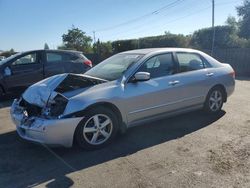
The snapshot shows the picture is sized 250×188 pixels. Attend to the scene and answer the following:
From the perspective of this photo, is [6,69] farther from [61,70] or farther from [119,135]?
[119,135]

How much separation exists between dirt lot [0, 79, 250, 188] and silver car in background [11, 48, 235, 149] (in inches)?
12.0

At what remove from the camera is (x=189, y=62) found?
6691 mm

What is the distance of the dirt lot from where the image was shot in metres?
4.05

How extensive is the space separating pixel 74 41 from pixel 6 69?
174 feet

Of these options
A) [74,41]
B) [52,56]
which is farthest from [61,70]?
[74,41]

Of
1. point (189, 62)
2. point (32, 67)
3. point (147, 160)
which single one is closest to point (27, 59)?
point (32, 67)

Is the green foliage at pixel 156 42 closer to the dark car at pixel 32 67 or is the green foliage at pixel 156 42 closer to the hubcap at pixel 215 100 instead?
the dark car at pixel 32 67

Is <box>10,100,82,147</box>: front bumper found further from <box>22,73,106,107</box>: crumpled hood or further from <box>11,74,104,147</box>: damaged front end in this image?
<box>22,73,106,107</box>: crumpled hood

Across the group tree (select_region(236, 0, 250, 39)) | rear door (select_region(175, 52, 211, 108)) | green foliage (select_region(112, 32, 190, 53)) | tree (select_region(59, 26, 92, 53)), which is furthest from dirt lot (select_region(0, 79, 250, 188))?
tree (select_region(59, 26, 92, 53))

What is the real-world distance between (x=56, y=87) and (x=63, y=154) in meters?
1.05

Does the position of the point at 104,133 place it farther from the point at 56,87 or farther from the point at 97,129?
the point at 56,87

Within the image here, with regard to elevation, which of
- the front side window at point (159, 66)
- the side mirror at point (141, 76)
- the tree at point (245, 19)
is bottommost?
the side mirror at point (141, 76)

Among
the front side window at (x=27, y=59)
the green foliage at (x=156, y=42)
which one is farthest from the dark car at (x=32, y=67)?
the green foliage at (x=156, y=42)

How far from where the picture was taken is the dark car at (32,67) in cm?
988
